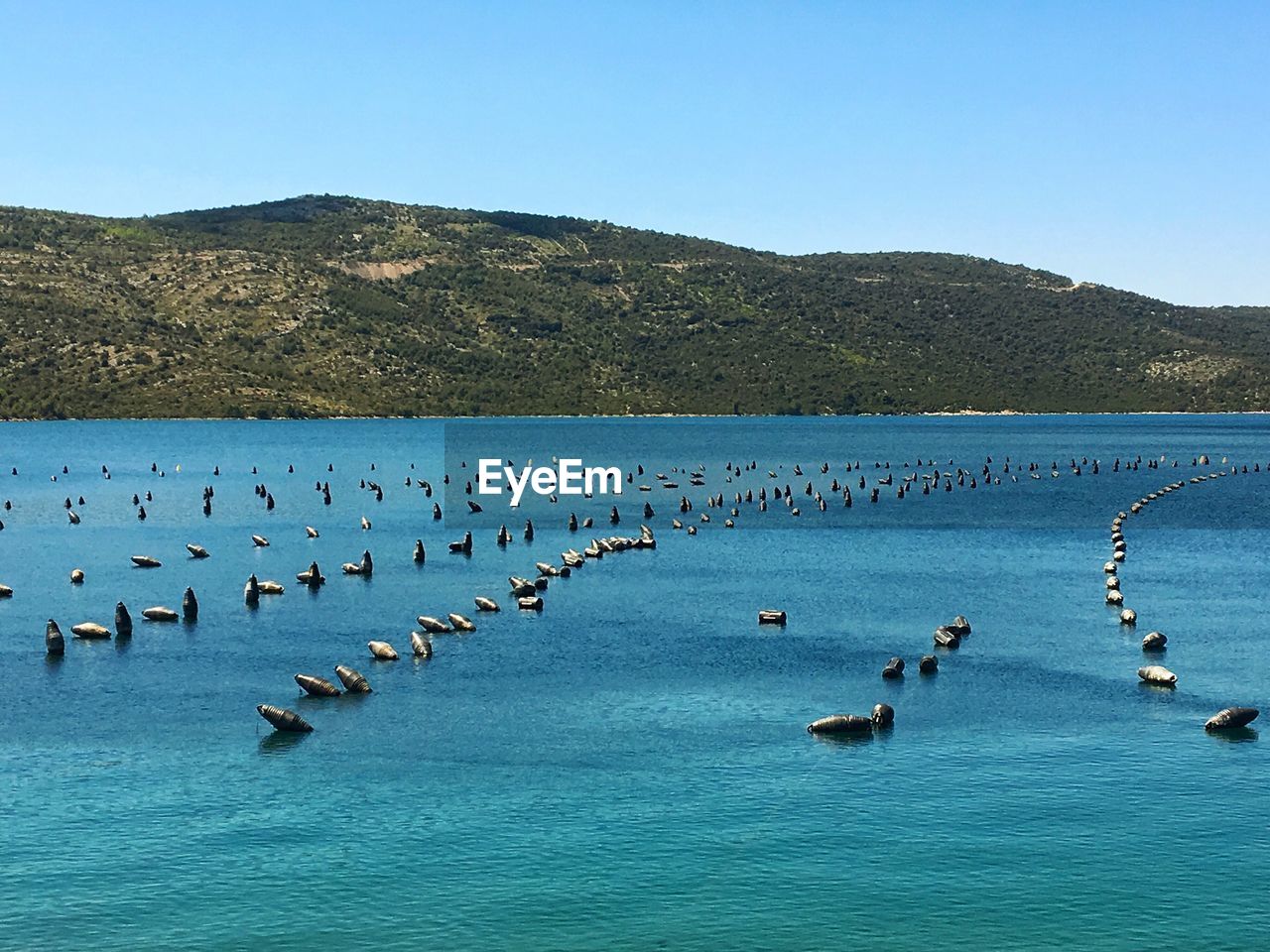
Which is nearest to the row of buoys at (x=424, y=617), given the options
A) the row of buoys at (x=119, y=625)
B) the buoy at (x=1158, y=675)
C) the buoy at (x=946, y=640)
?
the row of buoys at (x=119, y=625)

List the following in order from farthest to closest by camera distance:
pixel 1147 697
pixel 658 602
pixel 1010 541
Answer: pixel 1010 541
pixel 658 602
pixel 1147 697

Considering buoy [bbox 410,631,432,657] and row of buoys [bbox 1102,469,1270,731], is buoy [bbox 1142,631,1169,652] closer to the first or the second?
row of buoys [bbox 1102,469,1270,731]

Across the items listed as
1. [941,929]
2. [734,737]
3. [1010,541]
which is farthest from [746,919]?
[1010,541]

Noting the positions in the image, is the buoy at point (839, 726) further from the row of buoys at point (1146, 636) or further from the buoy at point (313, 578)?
the buoy at point (313, 578)

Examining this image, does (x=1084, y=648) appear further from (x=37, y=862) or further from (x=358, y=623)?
(x=37, y=862)

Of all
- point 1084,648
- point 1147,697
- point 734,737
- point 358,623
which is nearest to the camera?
point 734,737
